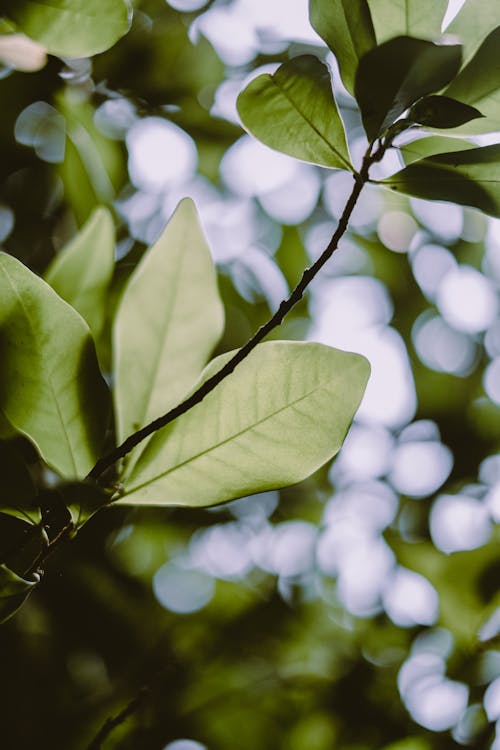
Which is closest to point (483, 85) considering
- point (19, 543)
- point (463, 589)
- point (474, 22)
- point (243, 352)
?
point (474, 22)

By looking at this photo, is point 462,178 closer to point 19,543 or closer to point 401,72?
point 401,72

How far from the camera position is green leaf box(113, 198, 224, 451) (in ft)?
2.35

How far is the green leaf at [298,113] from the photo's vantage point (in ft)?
2.00

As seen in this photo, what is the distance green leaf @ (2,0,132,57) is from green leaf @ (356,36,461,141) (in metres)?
0.27

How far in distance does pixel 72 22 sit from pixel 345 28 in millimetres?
276

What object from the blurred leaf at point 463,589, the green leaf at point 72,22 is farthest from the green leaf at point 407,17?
the blurred leaf at point 463,589

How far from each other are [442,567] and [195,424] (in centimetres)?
88

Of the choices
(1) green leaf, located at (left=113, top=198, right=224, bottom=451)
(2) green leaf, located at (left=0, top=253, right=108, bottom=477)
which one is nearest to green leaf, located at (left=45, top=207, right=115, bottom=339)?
(1) green leaf, located at (left=113, top=198, right=224, bottom=451)

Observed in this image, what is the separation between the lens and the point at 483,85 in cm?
62

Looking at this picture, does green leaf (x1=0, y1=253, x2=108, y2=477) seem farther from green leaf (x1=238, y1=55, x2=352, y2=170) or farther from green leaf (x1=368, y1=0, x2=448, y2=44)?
green leaf (x1=368, y1=0, x2=448, y2=44)

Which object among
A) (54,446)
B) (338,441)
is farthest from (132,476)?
(338,441)

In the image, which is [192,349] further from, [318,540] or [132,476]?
[318,540]

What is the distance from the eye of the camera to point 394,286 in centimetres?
192

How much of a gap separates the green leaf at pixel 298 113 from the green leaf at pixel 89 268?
42 centimetres
